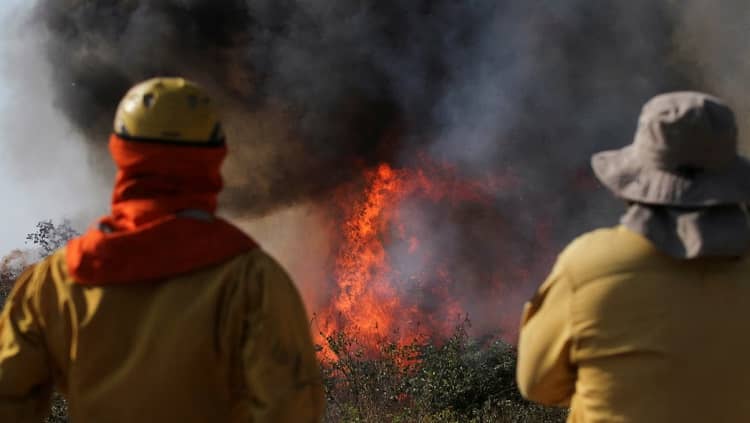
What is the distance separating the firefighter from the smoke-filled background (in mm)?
11766

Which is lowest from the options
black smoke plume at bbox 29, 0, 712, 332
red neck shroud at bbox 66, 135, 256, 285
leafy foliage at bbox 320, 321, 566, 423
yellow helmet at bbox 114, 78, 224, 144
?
leafy foliage at bbox 320, 321, 566, 423

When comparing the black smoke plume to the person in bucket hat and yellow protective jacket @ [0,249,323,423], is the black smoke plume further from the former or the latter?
yellow protective jacket @ [0,249,323,423]

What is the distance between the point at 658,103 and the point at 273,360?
129 cm

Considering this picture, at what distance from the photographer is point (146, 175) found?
2.46 m

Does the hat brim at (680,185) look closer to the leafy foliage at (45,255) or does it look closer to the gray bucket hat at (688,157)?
the gray bucket hat at (688,157)

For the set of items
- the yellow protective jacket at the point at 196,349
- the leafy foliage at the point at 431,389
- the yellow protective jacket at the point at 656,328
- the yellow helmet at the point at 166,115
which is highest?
the yellow helmet at the point at 166,115

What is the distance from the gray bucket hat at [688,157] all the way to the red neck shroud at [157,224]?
1144mm

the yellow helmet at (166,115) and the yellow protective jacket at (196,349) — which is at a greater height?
the yellow helmet at (166,115)

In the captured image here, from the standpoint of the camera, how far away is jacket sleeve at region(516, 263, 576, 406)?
95.6 inches

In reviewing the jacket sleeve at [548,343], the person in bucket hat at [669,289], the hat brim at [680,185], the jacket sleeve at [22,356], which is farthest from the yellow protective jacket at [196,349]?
the hat brim at [680,185]

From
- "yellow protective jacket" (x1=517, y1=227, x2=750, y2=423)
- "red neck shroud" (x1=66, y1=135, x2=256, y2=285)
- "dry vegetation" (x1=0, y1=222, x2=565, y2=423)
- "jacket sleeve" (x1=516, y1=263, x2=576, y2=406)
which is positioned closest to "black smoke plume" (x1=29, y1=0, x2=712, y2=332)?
"dry vegetation" (x1=0, y1=222, x2=565, y2=423)

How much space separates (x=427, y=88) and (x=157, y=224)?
500 inches

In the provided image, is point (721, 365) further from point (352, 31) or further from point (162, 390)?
point (352, 31)

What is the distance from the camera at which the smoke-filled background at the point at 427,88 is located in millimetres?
13953
